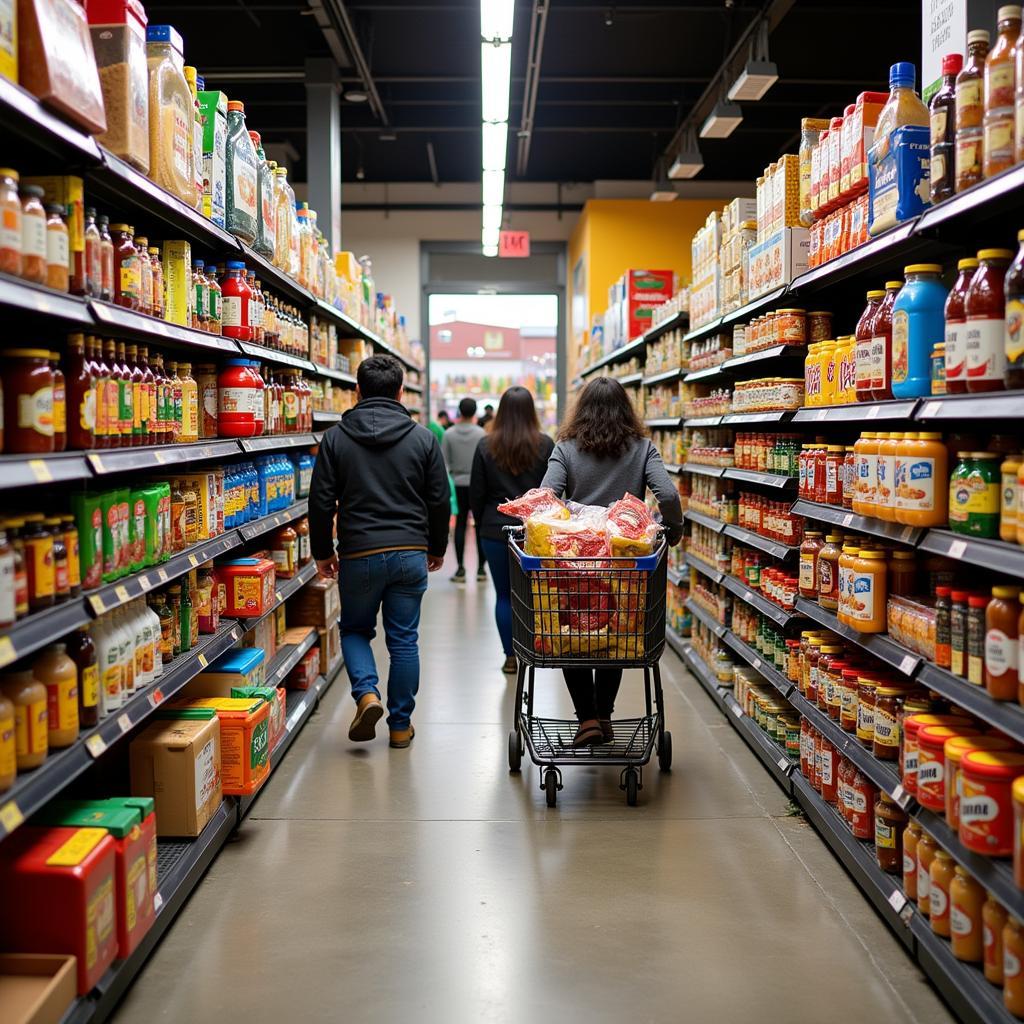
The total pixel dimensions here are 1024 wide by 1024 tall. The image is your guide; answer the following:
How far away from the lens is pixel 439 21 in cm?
1052

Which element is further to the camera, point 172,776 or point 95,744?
point 172,776

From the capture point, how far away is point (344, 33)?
946 cm

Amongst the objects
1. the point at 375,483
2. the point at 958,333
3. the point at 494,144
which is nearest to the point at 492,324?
the point at 494,144

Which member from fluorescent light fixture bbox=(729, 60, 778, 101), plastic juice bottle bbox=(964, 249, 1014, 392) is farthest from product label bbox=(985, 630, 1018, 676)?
fluorescent light fixture bbox=(729, 60, 778, 101)

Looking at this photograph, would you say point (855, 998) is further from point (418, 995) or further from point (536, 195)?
point (536, 195)

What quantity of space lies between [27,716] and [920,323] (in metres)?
2.45

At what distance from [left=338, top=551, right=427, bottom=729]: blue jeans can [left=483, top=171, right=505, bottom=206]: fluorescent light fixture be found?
23.9 feet

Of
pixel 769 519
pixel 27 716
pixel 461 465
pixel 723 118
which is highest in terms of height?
pixel 723 118

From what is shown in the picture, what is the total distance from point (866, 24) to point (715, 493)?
641 cm

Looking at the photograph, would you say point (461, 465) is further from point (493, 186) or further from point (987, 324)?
point (987, 324)

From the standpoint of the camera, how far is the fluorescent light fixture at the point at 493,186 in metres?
11.2

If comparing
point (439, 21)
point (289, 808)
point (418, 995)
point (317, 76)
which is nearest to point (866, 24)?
point (439, 21)

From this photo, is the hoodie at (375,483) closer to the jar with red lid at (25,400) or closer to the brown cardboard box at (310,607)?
the brown cardboard box at (310,607)

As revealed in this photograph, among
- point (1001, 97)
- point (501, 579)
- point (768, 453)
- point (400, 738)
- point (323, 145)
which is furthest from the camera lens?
point (323, 145)
